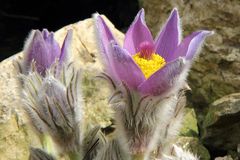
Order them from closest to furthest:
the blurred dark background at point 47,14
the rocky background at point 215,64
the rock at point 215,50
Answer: the rocky background at point 215,64, the rock at point 215,50, the blurred dark background at point 47,14

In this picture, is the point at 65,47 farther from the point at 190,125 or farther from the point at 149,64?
the point at 190,125

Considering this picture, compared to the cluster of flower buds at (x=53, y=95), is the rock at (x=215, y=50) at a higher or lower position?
higher

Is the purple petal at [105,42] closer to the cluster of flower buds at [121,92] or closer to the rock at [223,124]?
the cluster of flower buds at [121,92]

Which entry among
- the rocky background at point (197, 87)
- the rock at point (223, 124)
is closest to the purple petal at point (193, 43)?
the rocky background at point (197, 87)

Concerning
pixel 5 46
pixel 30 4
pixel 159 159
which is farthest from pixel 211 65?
pixel 30 4

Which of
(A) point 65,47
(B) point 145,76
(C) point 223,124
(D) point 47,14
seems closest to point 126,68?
(B) point 145,76

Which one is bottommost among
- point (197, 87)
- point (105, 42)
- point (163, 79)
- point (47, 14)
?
point (163, 79)

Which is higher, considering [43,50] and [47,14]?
[47,14]
